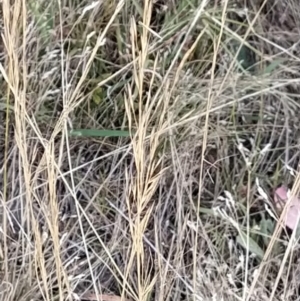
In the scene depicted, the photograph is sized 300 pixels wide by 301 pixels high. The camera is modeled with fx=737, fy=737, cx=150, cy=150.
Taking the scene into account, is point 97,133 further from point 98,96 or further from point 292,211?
point 292,211

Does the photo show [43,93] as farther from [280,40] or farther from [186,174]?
[280,40]

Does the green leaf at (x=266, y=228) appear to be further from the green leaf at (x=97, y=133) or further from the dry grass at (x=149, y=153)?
the green leaf at (x=97, y=133)

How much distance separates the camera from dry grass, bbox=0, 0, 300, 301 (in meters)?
1.33

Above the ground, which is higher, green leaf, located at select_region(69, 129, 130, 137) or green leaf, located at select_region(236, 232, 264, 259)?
green leaf, located at select_region(69, 129, 130, 137)

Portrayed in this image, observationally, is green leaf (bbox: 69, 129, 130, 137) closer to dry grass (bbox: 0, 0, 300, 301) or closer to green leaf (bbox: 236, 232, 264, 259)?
dry grass (bbox: 0, 0, 300, 301)

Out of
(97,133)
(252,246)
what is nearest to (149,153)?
(97,133)

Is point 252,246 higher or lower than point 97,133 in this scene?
lower

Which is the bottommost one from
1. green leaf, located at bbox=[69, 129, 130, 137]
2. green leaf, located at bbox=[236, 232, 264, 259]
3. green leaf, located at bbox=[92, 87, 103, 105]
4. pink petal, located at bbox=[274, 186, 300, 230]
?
green leaf, located at bbox=[236, 232, 264, 259]

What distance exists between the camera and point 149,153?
1.39m

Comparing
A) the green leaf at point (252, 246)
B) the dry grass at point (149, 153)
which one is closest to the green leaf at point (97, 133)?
the dry grass at point (149, 153)

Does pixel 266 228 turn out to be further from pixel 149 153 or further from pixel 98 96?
pixel 98 96

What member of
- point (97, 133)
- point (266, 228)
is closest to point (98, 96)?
point (97, 133)

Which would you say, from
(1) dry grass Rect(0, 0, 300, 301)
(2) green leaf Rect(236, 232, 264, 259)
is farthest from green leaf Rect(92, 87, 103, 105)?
(2) green leaf Rect(236, 232, 264, 259)

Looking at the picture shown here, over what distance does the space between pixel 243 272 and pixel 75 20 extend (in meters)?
0.59
